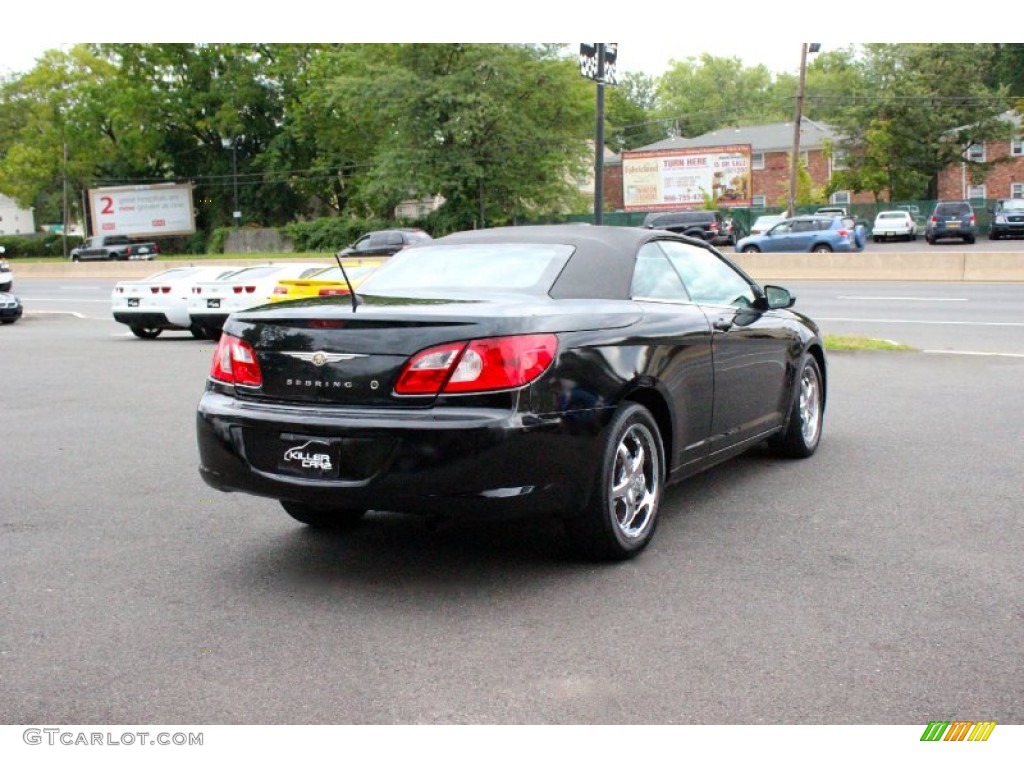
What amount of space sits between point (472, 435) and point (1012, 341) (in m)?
12.3

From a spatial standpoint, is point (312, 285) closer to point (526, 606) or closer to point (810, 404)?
point (810, 404)

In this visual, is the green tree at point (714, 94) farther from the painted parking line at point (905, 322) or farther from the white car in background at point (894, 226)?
the painted parking line at point (905, 322)

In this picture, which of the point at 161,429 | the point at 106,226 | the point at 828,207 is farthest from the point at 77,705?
the point at 106,226

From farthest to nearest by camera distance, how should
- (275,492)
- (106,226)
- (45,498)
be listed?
(106,226) < (45,498) < (275,492)

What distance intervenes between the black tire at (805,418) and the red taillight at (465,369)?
3146mm

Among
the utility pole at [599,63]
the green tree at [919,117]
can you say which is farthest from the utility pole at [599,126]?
the green tree at [919,117]

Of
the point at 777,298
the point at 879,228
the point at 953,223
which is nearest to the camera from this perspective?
the point at 777,298

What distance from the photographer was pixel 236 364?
5297mm

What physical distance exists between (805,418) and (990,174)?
6716 cm

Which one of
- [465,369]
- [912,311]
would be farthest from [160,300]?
[465,369]

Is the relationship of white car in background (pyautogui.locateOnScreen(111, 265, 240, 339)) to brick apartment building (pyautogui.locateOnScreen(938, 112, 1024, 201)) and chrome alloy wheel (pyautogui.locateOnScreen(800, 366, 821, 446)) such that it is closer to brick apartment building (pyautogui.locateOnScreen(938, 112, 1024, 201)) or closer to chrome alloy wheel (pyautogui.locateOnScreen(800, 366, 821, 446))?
chrome alloy wheel (pyautogui.locateOnScreen(800, 366, 821, 446))

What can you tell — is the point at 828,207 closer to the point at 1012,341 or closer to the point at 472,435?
the point at 1012,341

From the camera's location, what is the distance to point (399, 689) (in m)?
3.81

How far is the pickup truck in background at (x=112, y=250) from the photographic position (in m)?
63.6
